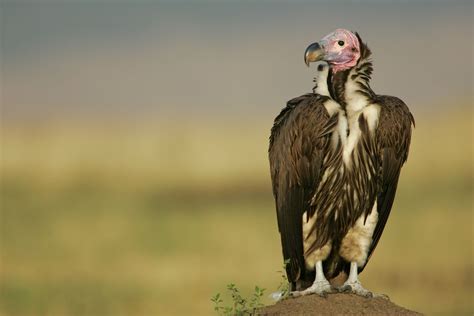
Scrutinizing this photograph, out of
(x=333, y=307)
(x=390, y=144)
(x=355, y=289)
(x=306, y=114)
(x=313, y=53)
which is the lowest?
(x=333, y=307)

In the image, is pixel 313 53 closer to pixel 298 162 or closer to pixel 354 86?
pixel 354 86

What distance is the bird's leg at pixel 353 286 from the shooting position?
29.3 ft

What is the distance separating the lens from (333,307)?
27.7 ft

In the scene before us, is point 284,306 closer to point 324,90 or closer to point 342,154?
point 342,154

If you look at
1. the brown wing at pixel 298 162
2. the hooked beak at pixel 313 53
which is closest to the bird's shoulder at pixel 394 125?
the brown wing at pixel 298 162

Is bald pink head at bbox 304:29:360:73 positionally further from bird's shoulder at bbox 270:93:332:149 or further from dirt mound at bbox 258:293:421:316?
dirt mound at bbox 258:293:421:316

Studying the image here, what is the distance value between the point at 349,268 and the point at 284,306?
4.60ft

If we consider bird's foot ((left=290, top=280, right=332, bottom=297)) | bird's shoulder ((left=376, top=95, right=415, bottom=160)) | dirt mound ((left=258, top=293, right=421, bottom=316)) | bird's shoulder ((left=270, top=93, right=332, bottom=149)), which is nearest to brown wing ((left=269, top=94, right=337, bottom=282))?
bird's shoulder ((left=270, top=93, right=332, bottom=149))

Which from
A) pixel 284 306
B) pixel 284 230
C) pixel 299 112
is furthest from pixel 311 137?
pixel 284 306

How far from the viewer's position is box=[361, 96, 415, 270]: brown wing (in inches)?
364

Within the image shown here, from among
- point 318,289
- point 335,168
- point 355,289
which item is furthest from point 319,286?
point 335,168

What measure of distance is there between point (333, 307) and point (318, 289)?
54 centimetres

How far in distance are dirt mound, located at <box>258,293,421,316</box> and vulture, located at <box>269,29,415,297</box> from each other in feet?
1.23

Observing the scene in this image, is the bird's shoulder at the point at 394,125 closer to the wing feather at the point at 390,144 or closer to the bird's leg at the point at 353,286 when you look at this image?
the wing feather at the point at 390,144
